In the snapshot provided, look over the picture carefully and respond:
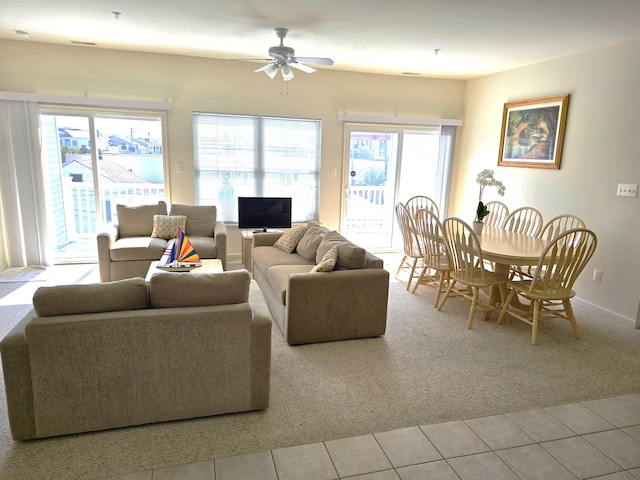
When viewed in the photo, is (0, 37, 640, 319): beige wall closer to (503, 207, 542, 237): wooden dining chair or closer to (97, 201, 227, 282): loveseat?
(503, 207, 542, 237): wooden dining chair

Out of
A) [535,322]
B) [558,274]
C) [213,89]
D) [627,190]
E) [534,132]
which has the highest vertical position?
[213,89]

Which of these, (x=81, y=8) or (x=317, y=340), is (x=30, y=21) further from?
(x=317, y=340)

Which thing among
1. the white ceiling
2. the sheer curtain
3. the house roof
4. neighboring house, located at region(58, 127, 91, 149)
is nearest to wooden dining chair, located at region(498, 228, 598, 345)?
the white ceiling

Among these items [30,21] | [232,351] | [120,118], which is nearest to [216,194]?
[120,118]

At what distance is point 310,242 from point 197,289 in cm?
206

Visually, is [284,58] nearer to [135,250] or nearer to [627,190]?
[135,250]

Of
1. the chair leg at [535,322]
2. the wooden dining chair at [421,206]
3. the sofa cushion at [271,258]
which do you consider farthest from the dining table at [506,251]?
the sofa cushion at [271,258]

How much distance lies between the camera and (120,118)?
537 cm

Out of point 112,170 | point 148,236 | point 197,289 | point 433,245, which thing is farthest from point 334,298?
point 112,170

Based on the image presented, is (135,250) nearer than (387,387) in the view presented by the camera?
No

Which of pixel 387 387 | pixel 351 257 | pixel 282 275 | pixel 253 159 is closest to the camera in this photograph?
pixel 387 387

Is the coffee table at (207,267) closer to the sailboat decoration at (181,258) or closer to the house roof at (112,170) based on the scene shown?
the sailboat decoration at (181,258)

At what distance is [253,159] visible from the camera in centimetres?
585

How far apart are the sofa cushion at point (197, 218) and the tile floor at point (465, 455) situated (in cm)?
350
